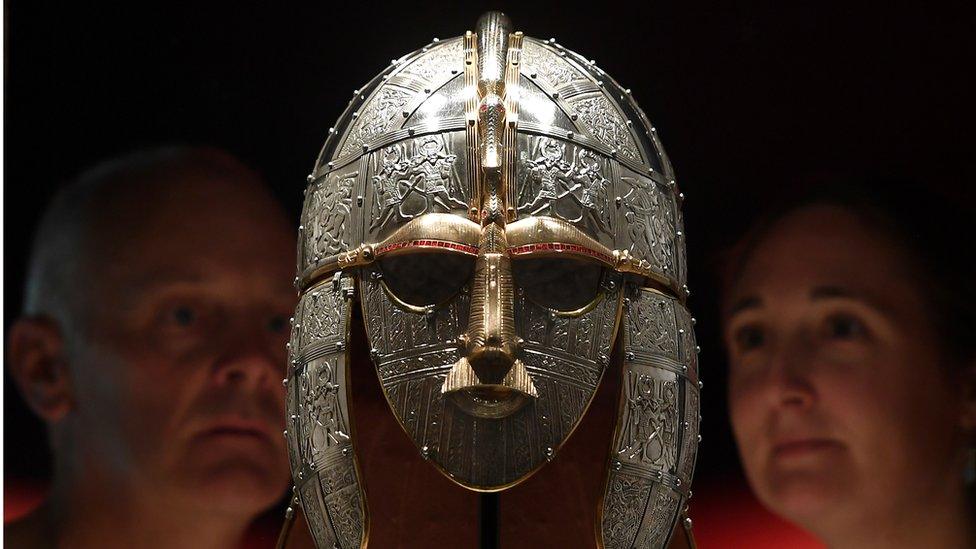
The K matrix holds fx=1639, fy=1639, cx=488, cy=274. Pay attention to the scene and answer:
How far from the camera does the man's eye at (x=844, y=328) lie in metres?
5.31

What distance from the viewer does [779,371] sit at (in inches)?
211

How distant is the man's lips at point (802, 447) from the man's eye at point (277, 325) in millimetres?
1654

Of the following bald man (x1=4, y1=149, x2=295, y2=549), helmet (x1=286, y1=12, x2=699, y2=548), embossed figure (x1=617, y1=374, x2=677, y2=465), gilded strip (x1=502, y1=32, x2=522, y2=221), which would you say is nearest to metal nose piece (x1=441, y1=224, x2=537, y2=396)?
helmet (x1=286, y1=12, x2=699, y2=548)

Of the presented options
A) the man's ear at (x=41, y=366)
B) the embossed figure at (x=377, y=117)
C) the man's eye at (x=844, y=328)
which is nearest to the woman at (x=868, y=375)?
the man's eye at (x=844, y=328)

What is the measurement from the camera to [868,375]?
209 inches

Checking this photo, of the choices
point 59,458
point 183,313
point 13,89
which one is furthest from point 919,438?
point 13,89

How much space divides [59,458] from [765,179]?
2.51 meters

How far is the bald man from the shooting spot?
17.5 ft

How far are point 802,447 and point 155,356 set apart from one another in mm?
2127

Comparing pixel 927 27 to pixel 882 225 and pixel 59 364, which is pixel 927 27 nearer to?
pixel 882 225

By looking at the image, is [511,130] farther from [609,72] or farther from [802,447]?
[802,447]

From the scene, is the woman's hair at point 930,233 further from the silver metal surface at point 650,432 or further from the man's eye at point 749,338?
the silver metal surface at point 650,432

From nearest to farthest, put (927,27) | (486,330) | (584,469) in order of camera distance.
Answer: (486,330) → (584,469) → (927,27)

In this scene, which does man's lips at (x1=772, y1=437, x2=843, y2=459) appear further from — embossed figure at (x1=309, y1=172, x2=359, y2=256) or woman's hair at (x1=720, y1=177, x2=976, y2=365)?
embossed figure at (x1=309, y1=172, x2=359, y2=256)
